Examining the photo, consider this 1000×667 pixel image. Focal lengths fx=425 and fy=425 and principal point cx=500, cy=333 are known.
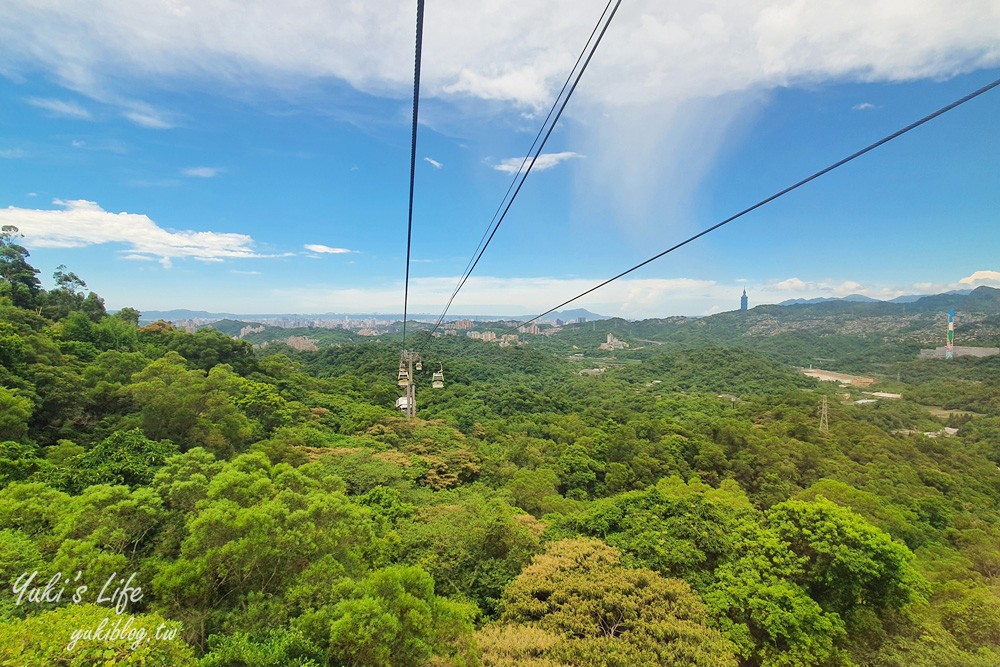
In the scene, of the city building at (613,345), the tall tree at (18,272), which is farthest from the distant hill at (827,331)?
the tall tree at (18,272)

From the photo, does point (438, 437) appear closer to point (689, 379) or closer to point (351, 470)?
point (351, 470)

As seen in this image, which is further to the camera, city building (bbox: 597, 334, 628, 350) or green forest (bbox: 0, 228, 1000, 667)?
city building (bbox: 597, 334, 628, 350)

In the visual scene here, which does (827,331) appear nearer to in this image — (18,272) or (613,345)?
(613,345)

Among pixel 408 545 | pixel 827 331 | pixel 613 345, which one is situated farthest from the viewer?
pixel 613 345

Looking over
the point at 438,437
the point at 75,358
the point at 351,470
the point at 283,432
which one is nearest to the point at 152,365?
the point at 75,358

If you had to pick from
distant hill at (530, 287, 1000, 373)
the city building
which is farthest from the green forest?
the city building

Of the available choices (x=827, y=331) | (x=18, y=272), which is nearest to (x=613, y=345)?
(x=827, y=331)

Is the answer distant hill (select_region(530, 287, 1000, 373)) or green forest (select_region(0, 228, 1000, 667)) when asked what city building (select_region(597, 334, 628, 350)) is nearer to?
distant hill (select_region(530, 287, 1000, 373))

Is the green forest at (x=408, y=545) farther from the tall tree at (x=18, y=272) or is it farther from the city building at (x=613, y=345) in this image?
the city building at (x=613, y=345)
